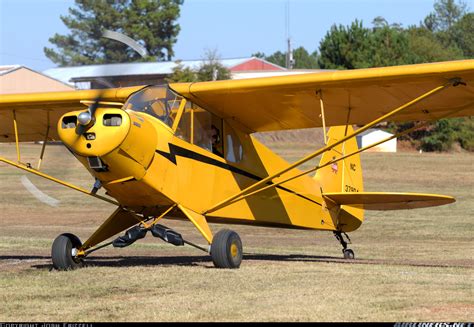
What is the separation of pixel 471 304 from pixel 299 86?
5.19m

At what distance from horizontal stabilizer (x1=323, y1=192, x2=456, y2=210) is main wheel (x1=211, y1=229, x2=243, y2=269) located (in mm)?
4048

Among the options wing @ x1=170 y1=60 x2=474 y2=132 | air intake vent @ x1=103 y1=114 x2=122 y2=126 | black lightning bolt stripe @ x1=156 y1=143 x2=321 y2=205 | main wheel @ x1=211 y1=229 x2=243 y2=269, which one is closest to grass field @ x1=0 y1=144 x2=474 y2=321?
main wheel @ x1=211 y1=229 x2=243 y2=269

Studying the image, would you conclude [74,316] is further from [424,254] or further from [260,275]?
[424,254]

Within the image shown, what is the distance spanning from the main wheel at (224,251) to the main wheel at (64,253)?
6.99ft

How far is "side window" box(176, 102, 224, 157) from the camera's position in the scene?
1280 cm

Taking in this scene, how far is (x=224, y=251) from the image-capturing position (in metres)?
11.9

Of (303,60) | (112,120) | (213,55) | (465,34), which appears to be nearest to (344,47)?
(213,55)

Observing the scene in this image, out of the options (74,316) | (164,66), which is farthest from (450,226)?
(164,66)

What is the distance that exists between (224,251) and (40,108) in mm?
4975

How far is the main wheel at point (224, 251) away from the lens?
1190cm

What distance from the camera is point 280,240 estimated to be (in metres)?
24.0

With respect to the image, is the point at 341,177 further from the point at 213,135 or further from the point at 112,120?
the point at 112,120

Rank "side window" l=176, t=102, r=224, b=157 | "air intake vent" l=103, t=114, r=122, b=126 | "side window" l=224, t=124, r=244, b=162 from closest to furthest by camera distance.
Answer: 1. "air intake vent" l=103, t=114, r=122, b=126
2. "side window" l=176, t=102, r=224, b=157
3. "side window" l=224, t=124, r=244, b=162

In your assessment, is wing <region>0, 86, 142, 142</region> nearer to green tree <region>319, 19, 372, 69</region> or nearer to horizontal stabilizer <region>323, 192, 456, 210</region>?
horizontal stabilizer <region>323, 192, 456, 210</region>
